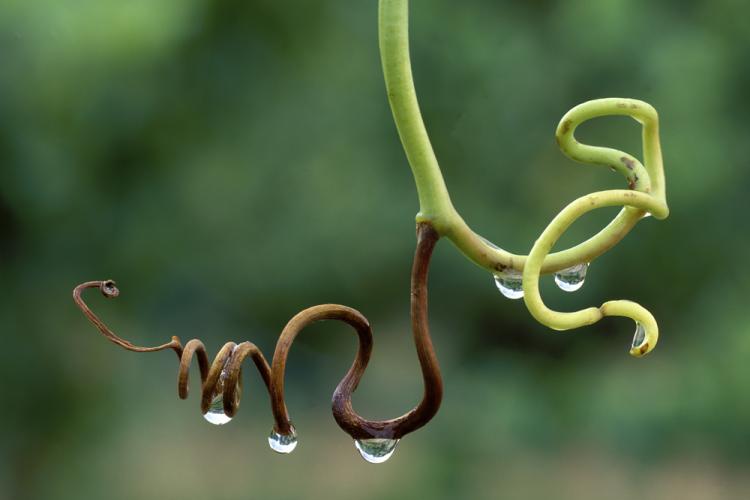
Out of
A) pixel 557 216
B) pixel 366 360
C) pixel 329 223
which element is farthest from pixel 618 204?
pixel 329 223

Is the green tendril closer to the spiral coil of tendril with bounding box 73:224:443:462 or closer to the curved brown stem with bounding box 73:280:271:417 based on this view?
the spiral coil of tendril with bounding box 73:224:443:462

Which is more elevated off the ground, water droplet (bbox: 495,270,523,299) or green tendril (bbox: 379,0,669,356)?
green tendril (bbox: 379,0,669,356)

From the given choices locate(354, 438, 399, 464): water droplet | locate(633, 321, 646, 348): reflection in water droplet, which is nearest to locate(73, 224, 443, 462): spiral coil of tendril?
locate(354, 438, 399, 464): water droplet

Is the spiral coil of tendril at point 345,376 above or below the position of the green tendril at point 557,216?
below

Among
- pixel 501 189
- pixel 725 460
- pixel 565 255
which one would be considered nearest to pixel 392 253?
pixel 501 189

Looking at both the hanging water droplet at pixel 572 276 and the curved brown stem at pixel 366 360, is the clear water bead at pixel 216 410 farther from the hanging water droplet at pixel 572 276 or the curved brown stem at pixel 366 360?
the hanging water droplet at pixel 572 276

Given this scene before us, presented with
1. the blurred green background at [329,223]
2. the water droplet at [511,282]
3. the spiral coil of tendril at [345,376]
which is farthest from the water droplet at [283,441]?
the blurred green background at [329,223]
